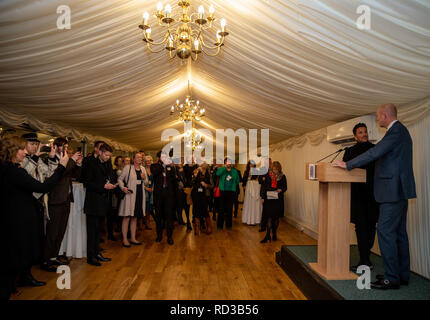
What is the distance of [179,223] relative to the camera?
6844 millimetres

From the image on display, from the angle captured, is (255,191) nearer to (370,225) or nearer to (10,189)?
(370,225)

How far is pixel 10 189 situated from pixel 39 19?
162 cm

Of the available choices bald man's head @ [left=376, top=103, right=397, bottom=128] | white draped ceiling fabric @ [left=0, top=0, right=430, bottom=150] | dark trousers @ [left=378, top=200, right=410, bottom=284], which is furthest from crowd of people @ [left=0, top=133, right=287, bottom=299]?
bald man's head @ [left=376, top=103, right=397, bottom=128]

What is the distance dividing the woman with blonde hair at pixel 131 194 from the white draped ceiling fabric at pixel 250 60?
1.47 metres

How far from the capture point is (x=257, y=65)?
11.8 feet

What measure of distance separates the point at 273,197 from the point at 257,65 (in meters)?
2.55

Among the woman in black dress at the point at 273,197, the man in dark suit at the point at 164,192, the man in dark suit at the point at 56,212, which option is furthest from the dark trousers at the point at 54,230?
the woman in black dress at the point at 273,197

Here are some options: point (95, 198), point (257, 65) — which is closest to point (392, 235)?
point (257, 65)

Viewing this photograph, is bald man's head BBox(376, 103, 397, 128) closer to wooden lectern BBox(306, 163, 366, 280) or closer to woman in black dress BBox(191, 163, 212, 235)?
wooden lectern BBox(306, 163, 366, 280)

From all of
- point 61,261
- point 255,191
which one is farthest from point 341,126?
point 61,261

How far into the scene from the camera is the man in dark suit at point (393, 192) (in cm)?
236

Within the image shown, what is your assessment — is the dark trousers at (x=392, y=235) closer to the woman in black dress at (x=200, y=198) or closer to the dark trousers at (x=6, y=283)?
the dark trousers at (x=6, y=283)

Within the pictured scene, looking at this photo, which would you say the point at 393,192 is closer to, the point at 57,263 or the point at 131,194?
the point at 131,194
